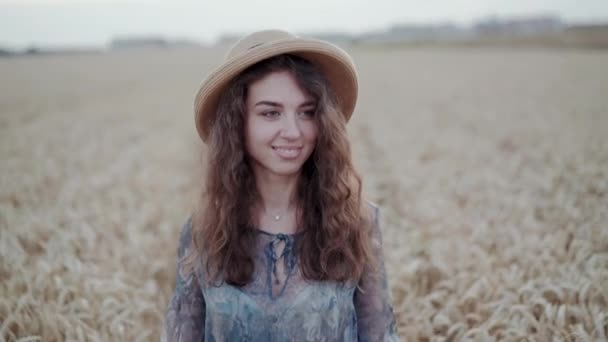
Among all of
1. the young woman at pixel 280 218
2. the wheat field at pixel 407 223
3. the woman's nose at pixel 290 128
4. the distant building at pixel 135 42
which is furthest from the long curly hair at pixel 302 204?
the distant building at pixel 135 42

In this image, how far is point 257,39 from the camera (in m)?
1.84

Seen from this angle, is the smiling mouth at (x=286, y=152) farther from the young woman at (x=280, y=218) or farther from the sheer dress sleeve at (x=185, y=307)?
the sheer dress sleeve at (x=185, y=307)

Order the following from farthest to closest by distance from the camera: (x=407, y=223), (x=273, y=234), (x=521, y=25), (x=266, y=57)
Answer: (x=521, y=25)
(x=407, y=223)
(x=273, y=234)
(x=266, y=57)

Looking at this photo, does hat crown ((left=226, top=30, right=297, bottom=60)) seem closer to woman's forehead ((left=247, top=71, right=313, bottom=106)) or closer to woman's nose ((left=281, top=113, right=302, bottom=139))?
woman's forehead ((left=247, top=71, right=313, bottom=106))

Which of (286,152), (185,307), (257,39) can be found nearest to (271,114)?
(286,152)

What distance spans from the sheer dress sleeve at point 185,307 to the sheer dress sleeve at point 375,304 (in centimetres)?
71

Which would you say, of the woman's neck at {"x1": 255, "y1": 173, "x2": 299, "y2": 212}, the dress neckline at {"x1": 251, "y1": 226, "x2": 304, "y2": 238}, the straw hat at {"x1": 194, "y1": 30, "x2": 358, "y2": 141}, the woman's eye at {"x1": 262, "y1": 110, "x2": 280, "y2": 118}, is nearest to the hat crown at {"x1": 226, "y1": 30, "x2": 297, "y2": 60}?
the straw hat at {"x1": 194, "y1": 30, "x2": 358, "y2": 141}

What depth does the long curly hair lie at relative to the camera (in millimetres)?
1855

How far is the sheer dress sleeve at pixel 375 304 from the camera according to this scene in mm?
2039

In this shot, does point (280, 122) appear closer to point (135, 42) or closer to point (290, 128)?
point (290, 128)

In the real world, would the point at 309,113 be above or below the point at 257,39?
below

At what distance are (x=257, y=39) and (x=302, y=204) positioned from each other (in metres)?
0.72

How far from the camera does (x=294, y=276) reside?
1924mm

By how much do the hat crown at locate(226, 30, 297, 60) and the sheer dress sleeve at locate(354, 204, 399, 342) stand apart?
0.85m
